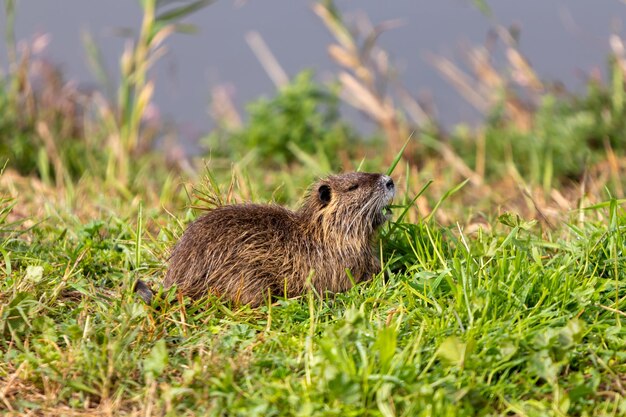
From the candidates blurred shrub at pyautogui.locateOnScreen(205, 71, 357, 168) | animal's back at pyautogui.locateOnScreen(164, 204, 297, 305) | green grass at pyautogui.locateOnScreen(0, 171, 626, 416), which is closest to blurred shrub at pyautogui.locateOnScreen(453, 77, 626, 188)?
blurred shrub at pyautogui.locateOnScreen(205, 71, 357, 168)

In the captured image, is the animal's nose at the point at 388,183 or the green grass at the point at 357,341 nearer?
the green grass at the point at 357,341

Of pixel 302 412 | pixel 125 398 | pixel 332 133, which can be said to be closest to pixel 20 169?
pixel 332 133

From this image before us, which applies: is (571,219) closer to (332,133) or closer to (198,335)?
(198,335)

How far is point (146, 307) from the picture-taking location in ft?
12.4

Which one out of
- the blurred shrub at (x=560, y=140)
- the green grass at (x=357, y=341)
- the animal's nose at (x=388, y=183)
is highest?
the animal's nose at (x=388, y=183)

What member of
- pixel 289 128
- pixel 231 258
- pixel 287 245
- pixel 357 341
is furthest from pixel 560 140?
pixel 357 341

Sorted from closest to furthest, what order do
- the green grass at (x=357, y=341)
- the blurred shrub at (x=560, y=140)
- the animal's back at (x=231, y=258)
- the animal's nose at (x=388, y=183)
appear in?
the green grass at (x=357, y=341)
the animal's back at (x=231, y=258)
the animal's nose at (x=388, y=183)
the blurred shrub at (x=560, y=140)

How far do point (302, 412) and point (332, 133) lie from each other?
6051mm

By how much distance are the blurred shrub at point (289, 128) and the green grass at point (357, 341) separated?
4.25 metres

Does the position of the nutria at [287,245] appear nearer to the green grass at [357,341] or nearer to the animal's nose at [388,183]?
the animal's nose at [388,183]

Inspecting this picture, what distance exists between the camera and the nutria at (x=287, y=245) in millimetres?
4082

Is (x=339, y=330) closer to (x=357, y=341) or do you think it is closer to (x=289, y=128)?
(x=357, y=341)

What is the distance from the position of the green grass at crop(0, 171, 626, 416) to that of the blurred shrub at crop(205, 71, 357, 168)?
4.25m

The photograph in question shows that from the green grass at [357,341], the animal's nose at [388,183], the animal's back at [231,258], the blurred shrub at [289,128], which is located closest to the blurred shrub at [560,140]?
the blurred shrub at [289,128]
